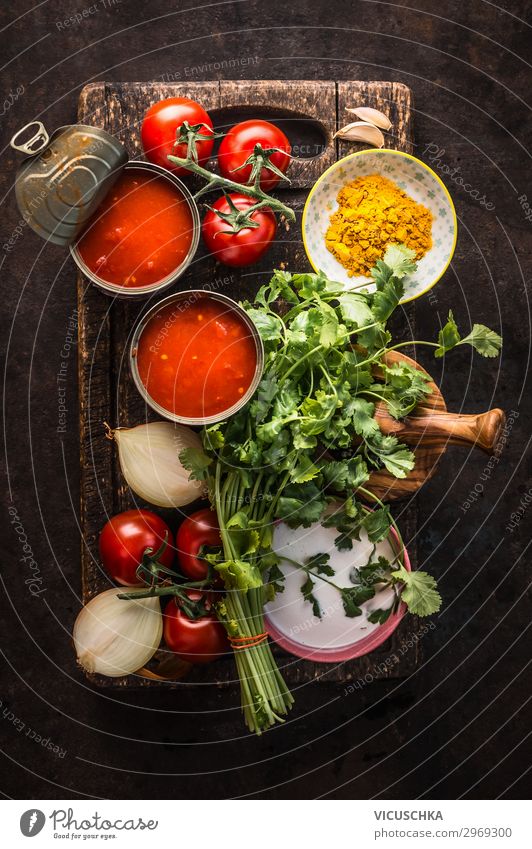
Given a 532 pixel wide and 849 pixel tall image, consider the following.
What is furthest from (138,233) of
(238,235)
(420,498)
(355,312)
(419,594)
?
(420,498)

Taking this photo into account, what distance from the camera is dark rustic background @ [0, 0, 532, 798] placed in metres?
1.69

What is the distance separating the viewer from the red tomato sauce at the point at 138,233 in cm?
125

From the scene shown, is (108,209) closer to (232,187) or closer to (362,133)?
(232,187)

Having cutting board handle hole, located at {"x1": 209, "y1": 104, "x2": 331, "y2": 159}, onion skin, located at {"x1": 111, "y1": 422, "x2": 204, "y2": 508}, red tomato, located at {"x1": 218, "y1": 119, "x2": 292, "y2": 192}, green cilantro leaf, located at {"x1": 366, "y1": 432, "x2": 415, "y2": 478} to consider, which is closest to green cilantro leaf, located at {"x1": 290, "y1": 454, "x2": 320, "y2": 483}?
green cilantro leaf, located at {"x1": 366, "y1": 432, "x2": 415, "y2": 478}

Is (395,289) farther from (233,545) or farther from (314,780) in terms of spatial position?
(314,780)

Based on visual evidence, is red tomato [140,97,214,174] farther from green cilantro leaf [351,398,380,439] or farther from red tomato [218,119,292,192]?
green cilantro leaf [351,398,380,439]

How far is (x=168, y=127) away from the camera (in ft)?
4.34

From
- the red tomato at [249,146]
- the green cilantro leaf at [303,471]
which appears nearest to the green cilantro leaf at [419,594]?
the green cilantro leaf at [303,471]

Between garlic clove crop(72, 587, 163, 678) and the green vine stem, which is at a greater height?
the green vine stem

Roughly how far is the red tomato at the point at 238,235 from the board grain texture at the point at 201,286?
0.08m

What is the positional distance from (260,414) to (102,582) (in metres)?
0.47

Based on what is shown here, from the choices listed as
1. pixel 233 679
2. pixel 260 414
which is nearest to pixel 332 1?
pixel 260 414

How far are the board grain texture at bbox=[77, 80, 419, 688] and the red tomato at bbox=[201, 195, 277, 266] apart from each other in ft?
0.25

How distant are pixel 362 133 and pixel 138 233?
502 mm
